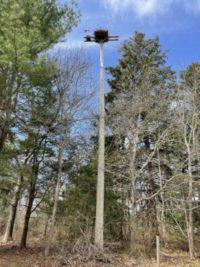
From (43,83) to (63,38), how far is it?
2226 mm

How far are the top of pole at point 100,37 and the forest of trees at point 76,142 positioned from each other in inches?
32.6

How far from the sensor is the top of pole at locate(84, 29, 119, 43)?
1178 centimetres

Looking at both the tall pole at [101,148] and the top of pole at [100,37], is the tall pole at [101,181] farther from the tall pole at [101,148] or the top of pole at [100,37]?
the top of pole at [100,37]

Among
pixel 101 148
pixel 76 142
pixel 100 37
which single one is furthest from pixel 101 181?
pixel 100 37

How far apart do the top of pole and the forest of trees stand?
32.6 inches

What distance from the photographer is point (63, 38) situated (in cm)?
1131

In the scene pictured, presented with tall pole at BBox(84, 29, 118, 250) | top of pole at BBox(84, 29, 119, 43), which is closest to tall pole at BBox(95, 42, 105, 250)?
tall pole at BBox(84, 29, 118, 250)

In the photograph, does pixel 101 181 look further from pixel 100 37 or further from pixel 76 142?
pixel 100 37

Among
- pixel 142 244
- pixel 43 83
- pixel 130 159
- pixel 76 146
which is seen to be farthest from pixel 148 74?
pixel 142 244

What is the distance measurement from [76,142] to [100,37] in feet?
13.6

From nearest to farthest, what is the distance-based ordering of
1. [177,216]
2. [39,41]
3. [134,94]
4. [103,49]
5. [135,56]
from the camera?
[39,41] → [103,49] → [134,94] → [177,216] → [135,56]

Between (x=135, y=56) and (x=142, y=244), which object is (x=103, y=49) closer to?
→ (x=135, y=56)

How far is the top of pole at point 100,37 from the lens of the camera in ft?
38.7

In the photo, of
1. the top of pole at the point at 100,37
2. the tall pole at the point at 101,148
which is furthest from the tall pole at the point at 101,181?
the top of pole at the point at 100,37
